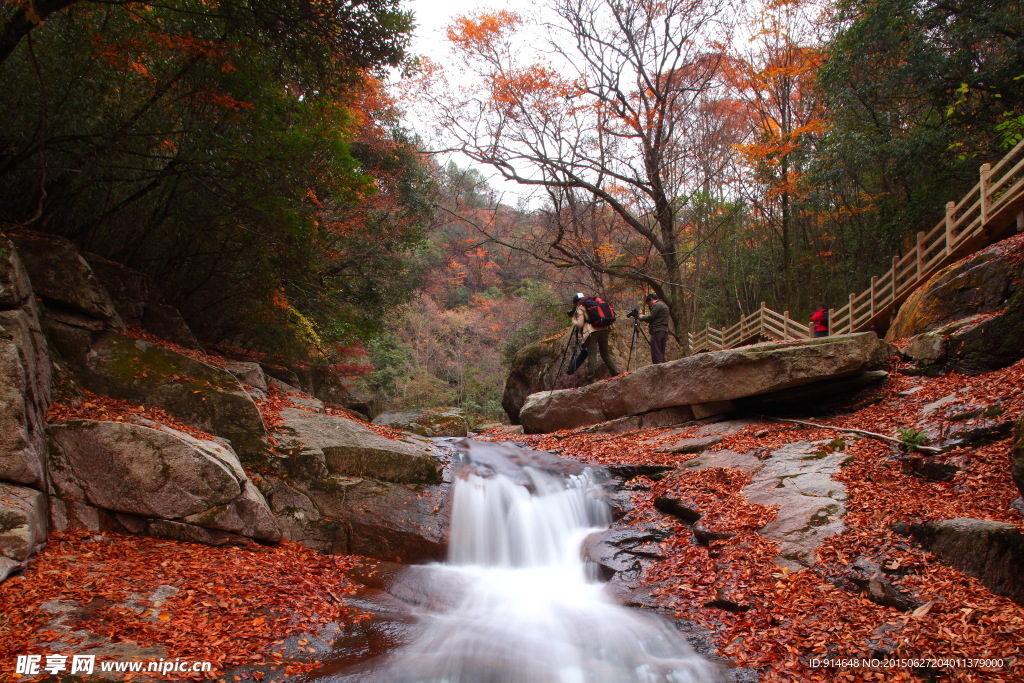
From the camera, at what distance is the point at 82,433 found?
16.0 feet

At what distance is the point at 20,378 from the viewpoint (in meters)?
4.49

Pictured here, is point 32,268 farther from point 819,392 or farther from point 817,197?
point 817,197

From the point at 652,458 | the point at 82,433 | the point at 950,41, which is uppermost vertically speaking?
the point at 950,41

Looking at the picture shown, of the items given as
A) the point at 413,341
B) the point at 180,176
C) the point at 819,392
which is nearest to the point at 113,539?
the point at 180,176

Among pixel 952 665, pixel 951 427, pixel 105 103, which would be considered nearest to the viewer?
pixel 952 665

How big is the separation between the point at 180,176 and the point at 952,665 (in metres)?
9.06

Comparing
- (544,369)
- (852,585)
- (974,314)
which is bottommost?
(852,585)

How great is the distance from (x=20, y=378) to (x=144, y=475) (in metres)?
1.23

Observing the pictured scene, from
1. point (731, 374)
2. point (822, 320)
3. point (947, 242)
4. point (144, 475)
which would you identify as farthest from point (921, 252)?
point (144, 475)

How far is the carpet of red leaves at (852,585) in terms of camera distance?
11.5 ft

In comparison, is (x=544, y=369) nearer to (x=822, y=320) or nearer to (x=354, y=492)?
(x=822, y=320)

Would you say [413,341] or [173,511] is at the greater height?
[413,341]

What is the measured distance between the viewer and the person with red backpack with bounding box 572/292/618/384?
38.5ft

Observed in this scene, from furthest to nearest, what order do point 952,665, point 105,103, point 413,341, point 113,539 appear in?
1. point 413,341
2. point 105,103
3. point 113,539
4. point 952,665
